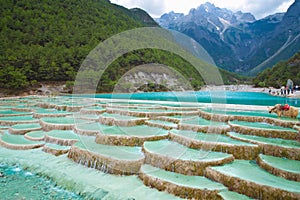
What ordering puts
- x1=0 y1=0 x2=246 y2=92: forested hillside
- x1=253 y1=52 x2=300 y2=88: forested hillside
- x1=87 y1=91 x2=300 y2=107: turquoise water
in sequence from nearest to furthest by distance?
x1=87 y1=91 x2=300 y2=107: turquoise water, x1=0 y1=0 x2=246 y2=92: forested hillside, x1=253 y1=52 x2=300 y2=88: forested hillside

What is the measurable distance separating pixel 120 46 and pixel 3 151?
36166 mm

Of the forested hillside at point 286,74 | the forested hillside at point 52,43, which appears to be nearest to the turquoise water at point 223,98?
the forested hillside at point 52,43

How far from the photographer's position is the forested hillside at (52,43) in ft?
132

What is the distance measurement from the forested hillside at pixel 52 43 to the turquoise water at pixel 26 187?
1270 inches

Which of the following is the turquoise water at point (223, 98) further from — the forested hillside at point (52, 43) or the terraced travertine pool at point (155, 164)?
the terraced travertine pool at point (155, 164)

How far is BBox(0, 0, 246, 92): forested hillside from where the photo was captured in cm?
4012

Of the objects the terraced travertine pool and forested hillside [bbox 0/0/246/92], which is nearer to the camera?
the terraced travertine pool

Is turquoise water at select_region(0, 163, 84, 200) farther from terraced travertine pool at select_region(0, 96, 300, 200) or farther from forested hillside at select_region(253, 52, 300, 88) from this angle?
forested hillside at select_region(253, 52, 300, 88)

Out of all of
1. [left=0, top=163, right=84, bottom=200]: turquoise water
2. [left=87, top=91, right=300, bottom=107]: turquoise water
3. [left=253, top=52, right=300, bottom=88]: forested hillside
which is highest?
[left=253, top=52, right=300, bottom=88]: forested hillside

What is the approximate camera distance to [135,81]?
5422cm

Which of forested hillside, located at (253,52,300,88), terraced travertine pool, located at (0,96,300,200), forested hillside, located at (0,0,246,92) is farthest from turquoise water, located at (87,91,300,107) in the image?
forested hillside, located at (253,52,300,88)

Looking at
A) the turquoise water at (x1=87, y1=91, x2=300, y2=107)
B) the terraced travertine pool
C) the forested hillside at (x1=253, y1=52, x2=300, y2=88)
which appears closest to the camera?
the terraced travertine pool

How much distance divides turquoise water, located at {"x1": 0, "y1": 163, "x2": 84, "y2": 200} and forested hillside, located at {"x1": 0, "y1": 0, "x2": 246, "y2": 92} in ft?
106

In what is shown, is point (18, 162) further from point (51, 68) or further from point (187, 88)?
point (187, 88)
